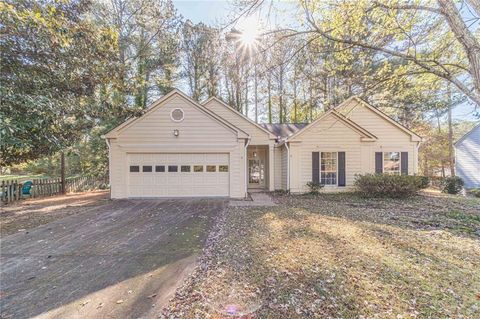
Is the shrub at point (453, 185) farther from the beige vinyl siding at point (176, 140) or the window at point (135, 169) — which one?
the window at point (135, 169)

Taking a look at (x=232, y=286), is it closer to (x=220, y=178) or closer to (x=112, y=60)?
(x=220, y=178)

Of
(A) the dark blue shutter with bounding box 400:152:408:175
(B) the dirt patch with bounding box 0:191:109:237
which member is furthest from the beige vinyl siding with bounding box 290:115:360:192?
(B) the dirt patch with bounding box 0:191:109:237

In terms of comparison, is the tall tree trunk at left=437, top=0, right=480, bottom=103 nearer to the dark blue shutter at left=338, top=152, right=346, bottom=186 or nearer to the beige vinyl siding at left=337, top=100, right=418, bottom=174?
the dark blue shutter at left=338, top=152, right=346, bottom=186

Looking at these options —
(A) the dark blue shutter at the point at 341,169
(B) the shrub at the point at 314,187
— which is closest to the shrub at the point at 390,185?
(A) the dark blue shutter at the point at 341,169

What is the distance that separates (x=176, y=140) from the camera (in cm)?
1194

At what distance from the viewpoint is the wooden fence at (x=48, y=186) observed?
11750 mm

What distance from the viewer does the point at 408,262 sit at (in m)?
4.34

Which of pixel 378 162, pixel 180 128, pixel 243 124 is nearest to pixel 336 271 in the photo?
pixel 180 128

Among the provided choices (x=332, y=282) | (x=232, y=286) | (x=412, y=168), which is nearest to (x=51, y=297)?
(x=232, y=286)

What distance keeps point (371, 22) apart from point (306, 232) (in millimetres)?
5297

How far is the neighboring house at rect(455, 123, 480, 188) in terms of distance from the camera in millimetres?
18758

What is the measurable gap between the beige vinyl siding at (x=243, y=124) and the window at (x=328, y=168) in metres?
3.33

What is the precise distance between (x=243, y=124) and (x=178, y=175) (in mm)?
5276

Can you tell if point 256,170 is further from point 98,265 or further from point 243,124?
point 98,265
